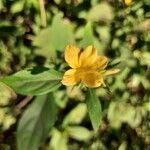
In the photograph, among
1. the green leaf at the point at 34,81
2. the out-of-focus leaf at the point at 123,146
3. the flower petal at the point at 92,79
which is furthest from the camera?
the out-of-focus leaf at the point at 123,146

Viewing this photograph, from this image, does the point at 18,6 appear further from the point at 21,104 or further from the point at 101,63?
the point at 101,63

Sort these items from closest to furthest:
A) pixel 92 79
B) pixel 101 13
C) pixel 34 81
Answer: pixel 92 79, pixel 34 81, pixel 101 13

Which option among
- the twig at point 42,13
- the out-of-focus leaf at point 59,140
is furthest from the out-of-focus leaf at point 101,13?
the out-of-focus leaf at point 59,140

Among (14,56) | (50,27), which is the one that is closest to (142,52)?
(50,27)

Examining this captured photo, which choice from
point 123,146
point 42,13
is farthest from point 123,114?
point 42,13

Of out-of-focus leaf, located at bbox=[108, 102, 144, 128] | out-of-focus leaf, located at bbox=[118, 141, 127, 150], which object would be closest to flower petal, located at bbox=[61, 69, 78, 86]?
out-of-focus leaf, located at bbox=[108, 102, 144, 128]

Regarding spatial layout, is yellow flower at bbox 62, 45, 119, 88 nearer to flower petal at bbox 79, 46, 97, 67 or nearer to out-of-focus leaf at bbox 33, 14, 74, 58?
flower petal at bbox 79, 46, 97, 67

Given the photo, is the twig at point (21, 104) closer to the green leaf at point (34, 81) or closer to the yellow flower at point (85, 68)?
the green leaf at point (34, 81)

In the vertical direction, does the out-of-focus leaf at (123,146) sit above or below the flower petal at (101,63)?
below
